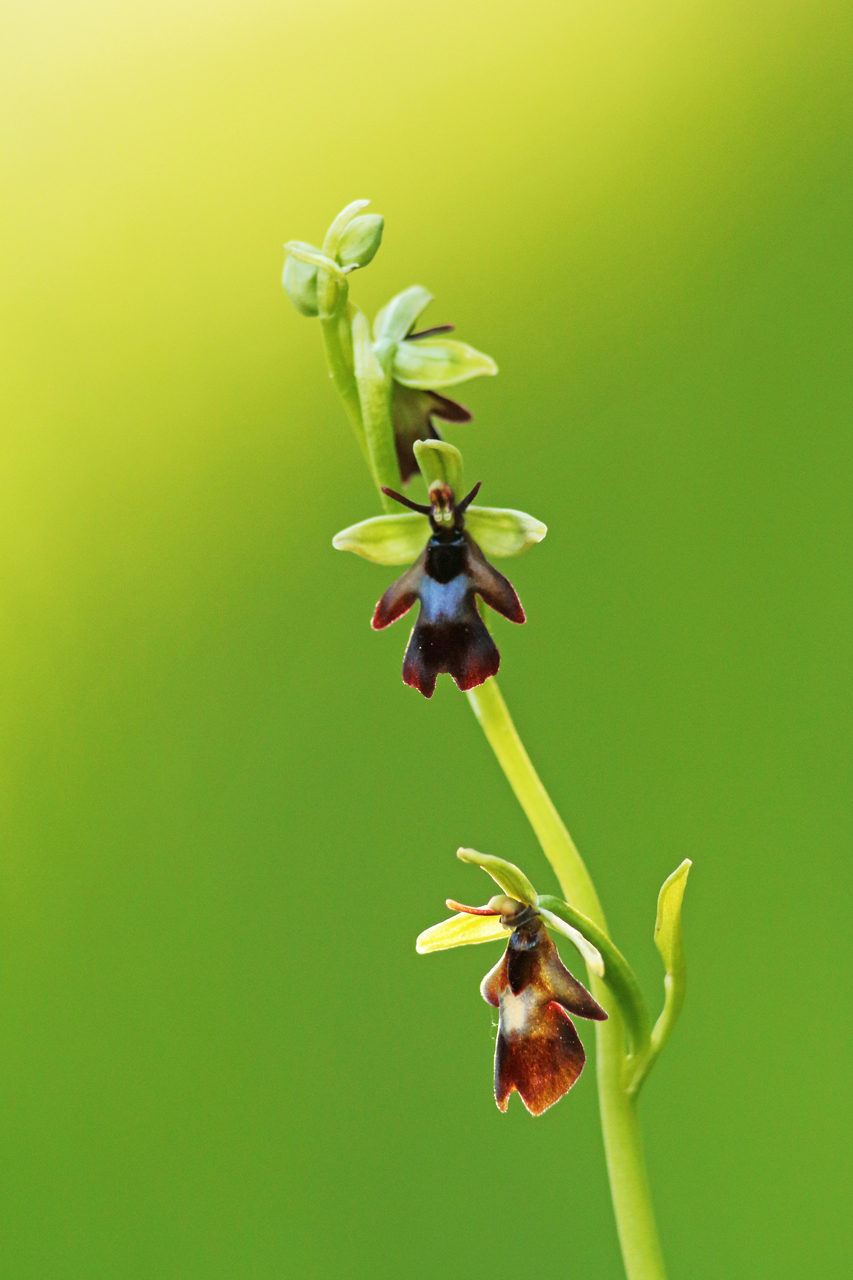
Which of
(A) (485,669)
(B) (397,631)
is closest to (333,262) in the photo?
(A) (485,669)

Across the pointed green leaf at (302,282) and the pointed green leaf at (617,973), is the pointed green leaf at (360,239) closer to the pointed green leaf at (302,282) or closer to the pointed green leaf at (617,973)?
the pointed green leaf at (302,282)

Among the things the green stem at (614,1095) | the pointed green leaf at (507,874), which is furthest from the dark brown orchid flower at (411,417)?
the pointed green leaf at (507,874)

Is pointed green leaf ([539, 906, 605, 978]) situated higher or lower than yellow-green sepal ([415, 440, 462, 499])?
lower

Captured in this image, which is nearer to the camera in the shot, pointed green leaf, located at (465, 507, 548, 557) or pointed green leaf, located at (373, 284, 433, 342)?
pointed green leaf, located at (465, 507, 548, 557)

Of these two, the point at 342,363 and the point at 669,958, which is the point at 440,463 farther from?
the point at 669,958

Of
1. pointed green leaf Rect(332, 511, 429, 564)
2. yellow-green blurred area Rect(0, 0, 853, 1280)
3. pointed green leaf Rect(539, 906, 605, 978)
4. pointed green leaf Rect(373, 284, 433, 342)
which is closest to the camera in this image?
pointed green leaf Rect(539, 906, 605, 978)

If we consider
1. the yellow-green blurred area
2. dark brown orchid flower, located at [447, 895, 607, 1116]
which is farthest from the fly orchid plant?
the yellow-green blurred area

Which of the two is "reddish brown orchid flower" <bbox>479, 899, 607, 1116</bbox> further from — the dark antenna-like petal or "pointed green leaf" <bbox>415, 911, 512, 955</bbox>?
the dark antenna-like petal
